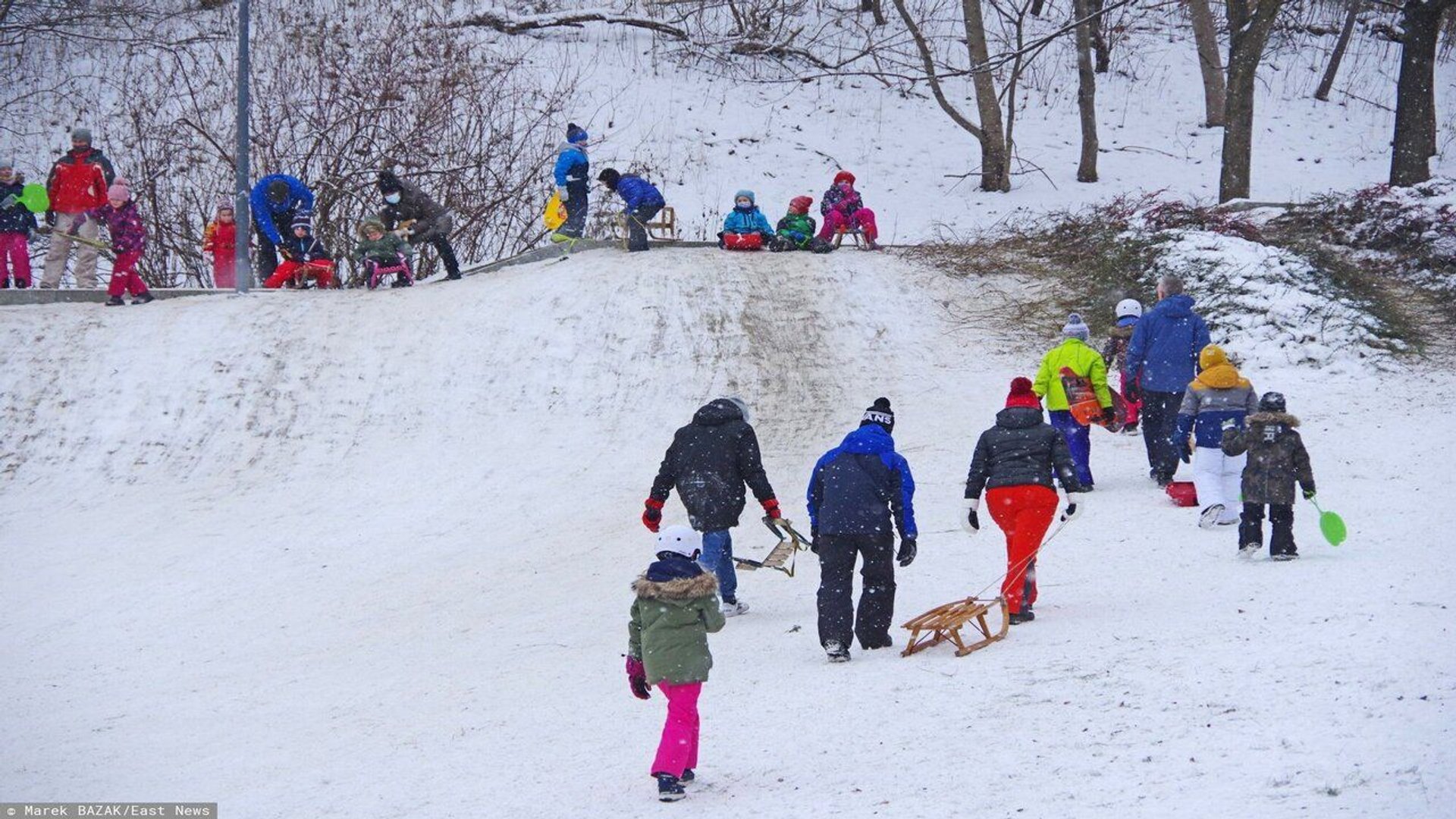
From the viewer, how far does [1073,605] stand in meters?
9.73

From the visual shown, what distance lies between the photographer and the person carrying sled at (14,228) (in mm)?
17406

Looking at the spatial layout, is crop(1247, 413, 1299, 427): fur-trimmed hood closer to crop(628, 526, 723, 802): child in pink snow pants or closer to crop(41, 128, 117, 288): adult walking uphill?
crop(628, 526, 723, 802): child in pink snow pants

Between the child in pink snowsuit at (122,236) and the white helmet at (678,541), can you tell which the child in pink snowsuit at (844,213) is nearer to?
the child in pink snowsuit at (122,236)

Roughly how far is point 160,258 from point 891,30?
15591 millimetres

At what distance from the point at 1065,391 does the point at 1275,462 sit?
2.96 metres

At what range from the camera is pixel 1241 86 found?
21203mm

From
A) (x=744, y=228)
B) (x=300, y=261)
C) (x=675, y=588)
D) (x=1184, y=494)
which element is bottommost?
(x=1184, y=494)

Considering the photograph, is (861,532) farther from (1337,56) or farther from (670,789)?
(1337,56)

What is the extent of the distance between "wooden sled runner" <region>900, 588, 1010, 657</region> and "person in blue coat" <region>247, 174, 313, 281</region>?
1179 centimetres

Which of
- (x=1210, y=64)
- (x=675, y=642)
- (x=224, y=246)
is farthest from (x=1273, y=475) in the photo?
(x=1210, y=64)

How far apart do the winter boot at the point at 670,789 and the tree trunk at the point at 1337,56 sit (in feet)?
85.0

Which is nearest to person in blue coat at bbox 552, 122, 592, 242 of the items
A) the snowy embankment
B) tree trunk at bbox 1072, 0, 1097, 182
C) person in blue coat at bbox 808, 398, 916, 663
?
the snowy embankment

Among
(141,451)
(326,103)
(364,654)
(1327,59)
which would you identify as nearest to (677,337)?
(141,451)

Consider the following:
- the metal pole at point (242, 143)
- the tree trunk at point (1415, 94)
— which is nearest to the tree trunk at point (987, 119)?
the tree trunk at point (1415, 94)
